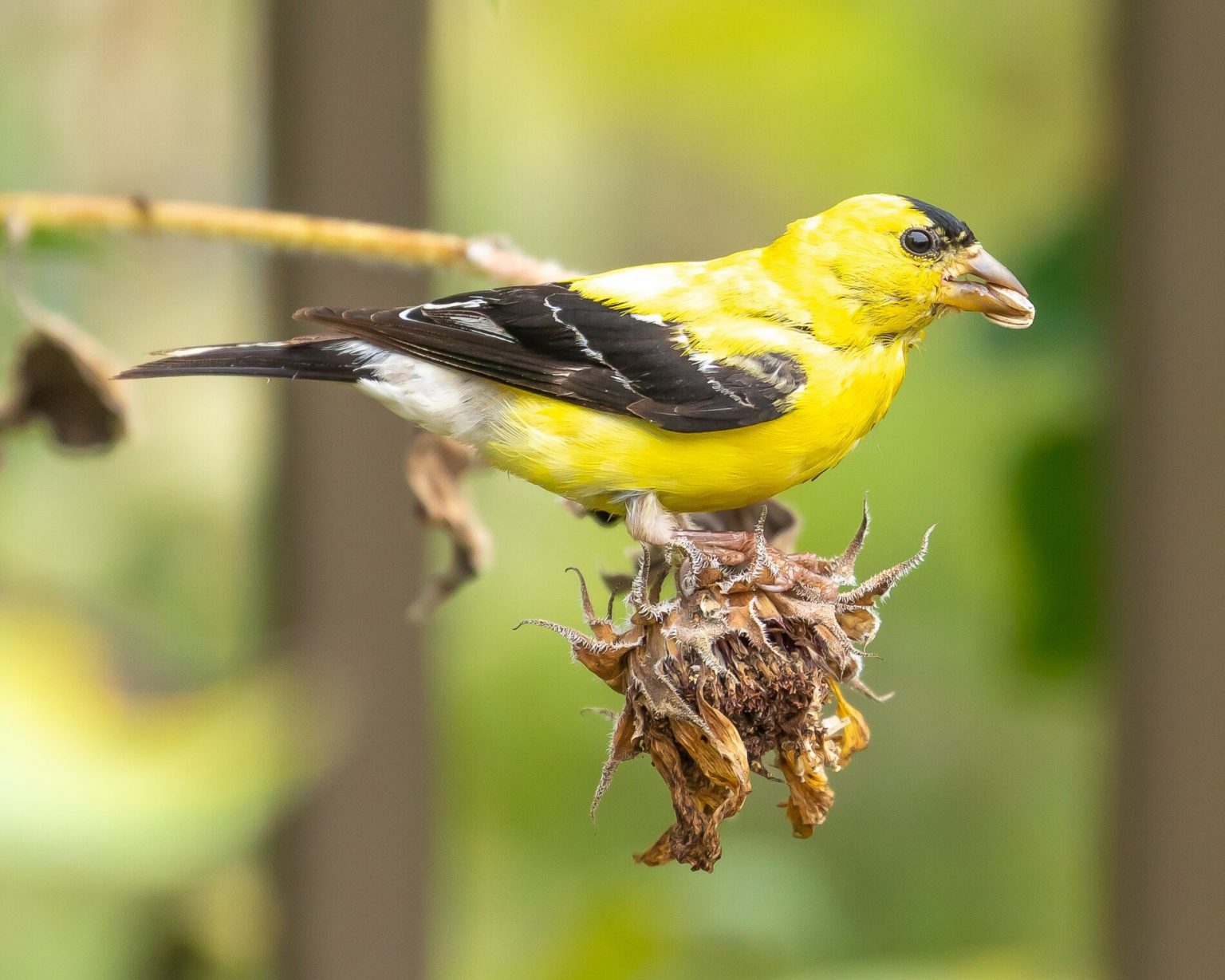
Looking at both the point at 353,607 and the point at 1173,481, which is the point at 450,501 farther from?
the point at 1173,481

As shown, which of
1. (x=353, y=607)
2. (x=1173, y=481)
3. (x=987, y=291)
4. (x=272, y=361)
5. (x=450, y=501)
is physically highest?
(x=987, y=291)

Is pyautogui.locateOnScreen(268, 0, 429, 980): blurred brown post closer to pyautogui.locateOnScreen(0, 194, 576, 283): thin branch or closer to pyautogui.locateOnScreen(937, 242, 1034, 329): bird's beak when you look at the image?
pyautogui.locateOnScreen(0, 194, 576, 283): thin branch

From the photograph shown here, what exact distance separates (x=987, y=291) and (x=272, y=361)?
2.72 ft

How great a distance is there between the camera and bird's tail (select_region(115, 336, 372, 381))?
1.31 metres

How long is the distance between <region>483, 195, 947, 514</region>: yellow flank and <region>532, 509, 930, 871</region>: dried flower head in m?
0.11

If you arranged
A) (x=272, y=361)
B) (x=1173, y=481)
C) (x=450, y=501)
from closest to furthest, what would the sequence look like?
(x=272, y=361)
(x=450, y=501)
(x=1173, y=481)

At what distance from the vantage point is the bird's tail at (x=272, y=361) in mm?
1307

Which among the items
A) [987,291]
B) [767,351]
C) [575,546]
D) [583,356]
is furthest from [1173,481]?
[575,546]

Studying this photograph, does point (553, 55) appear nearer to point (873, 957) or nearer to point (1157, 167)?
point (1157, 167)

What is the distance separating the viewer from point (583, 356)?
1415mm

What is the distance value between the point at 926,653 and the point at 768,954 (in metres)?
1.22

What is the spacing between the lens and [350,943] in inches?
87.3

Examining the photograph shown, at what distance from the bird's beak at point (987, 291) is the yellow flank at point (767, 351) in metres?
0.02

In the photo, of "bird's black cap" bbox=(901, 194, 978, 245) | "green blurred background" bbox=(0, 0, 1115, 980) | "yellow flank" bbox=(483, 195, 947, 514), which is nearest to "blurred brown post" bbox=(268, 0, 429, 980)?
"green blurred background" bbox=(0, 0, 1115, 980)
